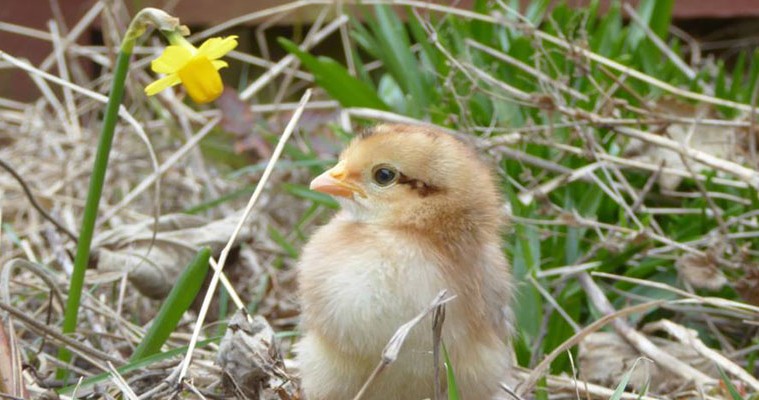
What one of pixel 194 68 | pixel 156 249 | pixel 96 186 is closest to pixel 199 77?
pixel 194 68

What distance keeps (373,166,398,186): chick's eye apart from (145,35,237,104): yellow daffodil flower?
0.28 metres

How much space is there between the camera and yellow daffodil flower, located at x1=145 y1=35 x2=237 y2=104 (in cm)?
156

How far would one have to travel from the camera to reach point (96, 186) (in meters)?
1.91

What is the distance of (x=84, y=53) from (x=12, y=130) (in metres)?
0.36

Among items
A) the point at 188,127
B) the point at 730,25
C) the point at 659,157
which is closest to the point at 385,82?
the point at 188,127

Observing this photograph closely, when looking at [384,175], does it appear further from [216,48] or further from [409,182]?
[216,48]

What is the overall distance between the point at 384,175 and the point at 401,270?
16cm

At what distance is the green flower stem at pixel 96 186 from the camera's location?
1821 millimetres

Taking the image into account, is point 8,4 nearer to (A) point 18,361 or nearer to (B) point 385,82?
(B) point 385,82

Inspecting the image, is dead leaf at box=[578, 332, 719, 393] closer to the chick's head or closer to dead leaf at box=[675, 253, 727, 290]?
dead leaf at box=[675, 253, 727, 290]

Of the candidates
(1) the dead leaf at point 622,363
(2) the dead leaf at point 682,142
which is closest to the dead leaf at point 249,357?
(1) the dead leaf at point 622,363

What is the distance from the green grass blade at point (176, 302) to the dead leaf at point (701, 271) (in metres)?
1.14

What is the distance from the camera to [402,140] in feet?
5.62

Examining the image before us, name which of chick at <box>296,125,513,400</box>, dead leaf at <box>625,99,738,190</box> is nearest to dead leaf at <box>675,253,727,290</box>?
dead leaf at <box>625,99,738,190</box>
